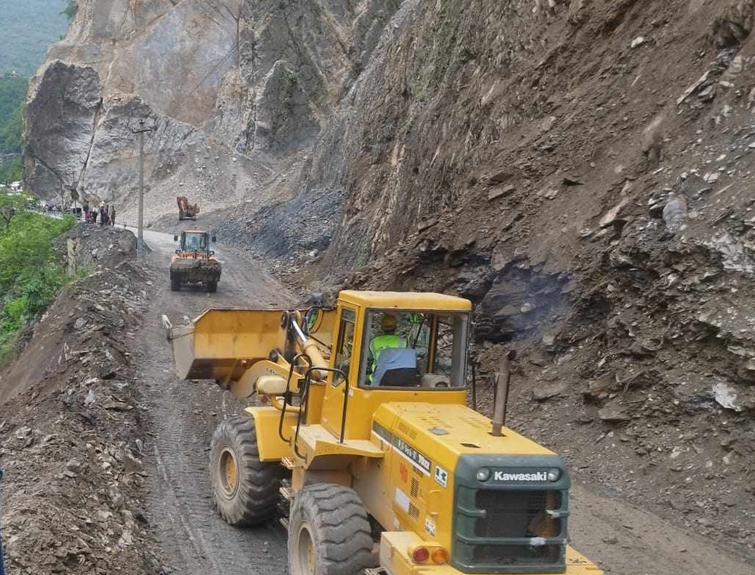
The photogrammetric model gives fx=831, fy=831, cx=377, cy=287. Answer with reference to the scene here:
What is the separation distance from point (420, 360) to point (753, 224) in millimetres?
5006

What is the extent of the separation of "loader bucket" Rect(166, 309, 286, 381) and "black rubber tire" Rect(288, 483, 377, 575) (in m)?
3.57

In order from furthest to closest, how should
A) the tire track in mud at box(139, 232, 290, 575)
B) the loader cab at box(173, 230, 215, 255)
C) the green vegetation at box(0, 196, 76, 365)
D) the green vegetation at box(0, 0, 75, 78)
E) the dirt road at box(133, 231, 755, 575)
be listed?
the green vegetation at box(0, 0, 75, 78) → the green vegetation at box(0, 196, 76, 365) → the loader cab at box(173, 230, 215, 255) → the tire track in mud at box(139, 232, 290, 575) → the dirt road at box(133, 231, 755, 575)

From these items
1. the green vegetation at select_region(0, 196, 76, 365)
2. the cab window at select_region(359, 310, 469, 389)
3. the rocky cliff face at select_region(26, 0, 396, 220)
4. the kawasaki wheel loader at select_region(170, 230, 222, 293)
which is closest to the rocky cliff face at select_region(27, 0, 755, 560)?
the cab window at select_region(359, 310, 469, 389)

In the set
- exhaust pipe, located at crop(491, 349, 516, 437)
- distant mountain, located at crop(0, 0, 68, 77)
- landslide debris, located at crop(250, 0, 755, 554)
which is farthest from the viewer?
distant mountain, located at crop(0, 0, 68, 77)

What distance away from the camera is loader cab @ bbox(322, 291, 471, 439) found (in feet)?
22.5

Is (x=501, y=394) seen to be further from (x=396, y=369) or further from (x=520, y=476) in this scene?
(x=396, y=369)

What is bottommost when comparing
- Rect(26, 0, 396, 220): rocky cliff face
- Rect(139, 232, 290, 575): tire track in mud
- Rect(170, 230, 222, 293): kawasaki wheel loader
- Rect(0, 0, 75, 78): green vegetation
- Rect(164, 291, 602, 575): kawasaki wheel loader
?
Rect(139, 232, 290, 575): tire track in mud

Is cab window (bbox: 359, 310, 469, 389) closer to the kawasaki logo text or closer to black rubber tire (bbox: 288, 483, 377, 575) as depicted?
black rubber tire (bbox: 288, 483, 377, 575)

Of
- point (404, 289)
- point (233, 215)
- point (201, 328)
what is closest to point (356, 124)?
point (233, 215)

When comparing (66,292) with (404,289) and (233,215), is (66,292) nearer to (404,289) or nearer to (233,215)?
(404,289)

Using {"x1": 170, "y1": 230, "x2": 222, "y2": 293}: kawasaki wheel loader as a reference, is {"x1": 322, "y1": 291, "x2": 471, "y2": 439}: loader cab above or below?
below

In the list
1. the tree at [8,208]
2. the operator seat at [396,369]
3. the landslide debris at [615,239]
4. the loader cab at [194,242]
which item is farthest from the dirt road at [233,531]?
the tree at [8,208]

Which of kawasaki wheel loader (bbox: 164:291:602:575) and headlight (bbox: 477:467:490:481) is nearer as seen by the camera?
headlight (bbox: 477:467:490:481)

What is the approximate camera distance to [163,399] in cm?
1291
